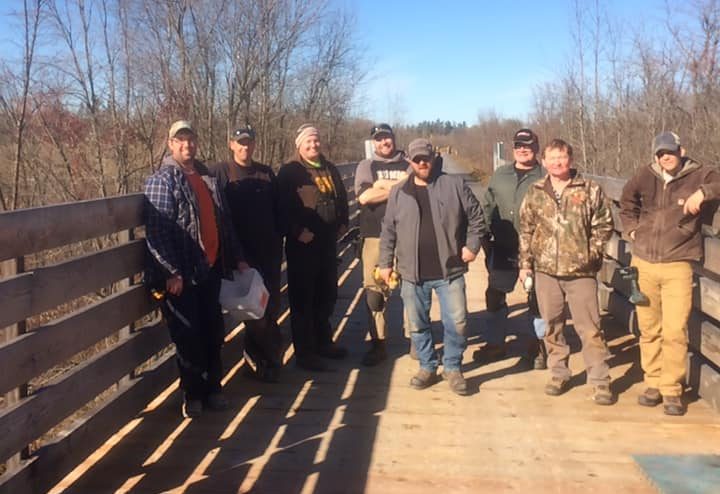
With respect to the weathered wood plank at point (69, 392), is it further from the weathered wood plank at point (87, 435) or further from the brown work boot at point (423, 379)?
the brown work boot at point (423, 379)

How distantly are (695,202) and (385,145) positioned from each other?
225 cm

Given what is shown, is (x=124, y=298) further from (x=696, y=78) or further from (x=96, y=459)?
(x=696, y=78)

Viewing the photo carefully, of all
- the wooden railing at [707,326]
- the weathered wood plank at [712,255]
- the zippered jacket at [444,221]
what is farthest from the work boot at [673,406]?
the zippered jacket at [444,221]

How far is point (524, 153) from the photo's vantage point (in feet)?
17.1

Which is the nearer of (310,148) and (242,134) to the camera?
(242,134)

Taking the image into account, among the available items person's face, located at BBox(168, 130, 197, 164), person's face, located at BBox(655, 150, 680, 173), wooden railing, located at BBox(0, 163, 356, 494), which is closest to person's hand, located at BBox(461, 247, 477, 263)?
person's face, located at BBox(655, 150, 680, 173)

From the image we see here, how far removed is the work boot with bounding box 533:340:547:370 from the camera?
5391mm

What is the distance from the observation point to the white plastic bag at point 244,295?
4.48 metres

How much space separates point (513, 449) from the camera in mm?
3912

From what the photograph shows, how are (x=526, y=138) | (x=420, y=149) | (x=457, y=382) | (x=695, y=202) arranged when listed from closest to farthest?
(x=695, y=202), (x=420, y=149), (x=457, y=382), (x=526, y=138)

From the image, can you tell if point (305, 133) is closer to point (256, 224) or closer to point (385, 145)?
point (385, 145)

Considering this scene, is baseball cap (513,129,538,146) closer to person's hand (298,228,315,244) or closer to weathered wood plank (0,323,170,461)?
person's hand (298,228,315,244)

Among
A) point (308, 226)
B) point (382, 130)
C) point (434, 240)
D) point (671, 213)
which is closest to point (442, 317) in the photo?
point (434, 240)

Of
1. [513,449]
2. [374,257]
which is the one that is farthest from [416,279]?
[513,449]
